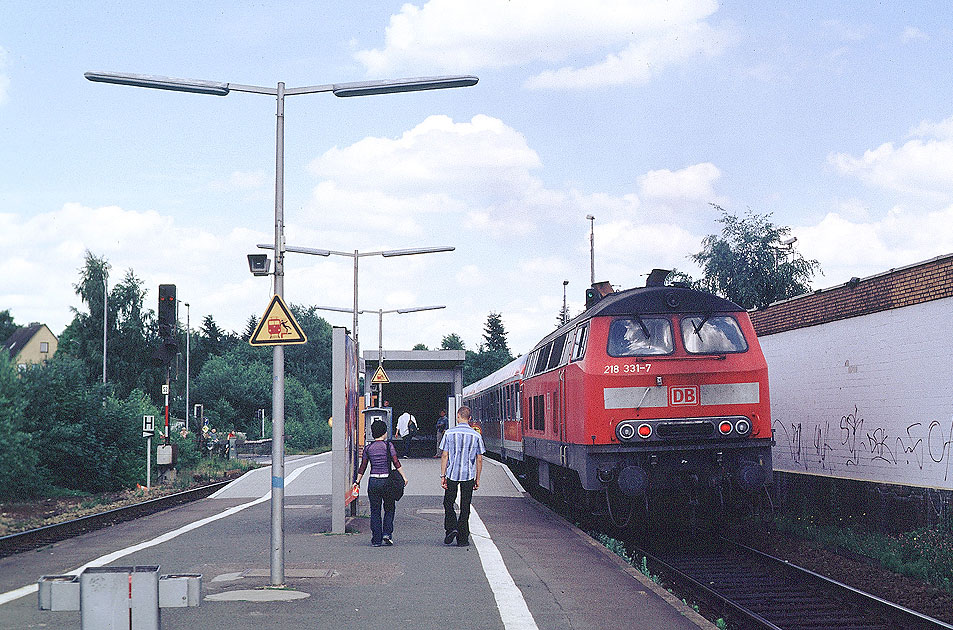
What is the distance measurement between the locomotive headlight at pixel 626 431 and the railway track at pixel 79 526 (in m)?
8.13

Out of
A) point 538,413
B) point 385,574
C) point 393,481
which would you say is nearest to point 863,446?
point 538,413

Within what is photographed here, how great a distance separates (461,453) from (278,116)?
5.06m

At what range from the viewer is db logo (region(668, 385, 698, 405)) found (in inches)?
532

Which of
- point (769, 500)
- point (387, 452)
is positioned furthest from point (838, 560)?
point (387, 452)

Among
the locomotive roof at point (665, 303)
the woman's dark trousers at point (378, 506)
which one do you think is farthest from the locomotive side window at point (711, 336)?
the woman's dark trousers at point (378, 506)

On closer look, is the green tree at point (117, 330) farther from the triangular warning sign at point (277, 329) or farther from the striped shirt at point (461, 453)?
the triangular warning sign at point (277, 329)

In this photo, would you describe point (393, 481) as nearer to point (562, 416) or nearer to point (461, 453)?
point (461, 453)

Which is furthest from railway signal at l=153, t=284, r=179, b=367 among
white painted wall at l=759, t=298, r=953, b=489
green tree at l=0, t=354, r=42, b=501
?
white painted wall at l=759, t=298, r=953, b=489

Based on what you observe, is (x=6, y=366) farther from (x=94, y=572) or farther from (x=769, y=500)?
(x=94, y=572)

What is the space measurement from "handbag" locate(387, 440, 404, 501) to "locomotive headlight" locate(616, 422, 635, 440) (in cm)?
291

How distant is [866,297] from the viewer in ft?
55.3

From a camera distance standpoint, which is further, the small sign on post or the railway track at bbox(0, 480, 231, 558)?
the small sign on post

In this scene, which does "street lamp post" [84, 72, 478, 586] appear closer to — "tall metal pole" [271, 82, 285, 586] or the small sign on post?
"tall metal pole" [271, 82, 285, 586]

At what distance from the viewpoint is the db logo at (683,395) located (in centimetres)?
1352
